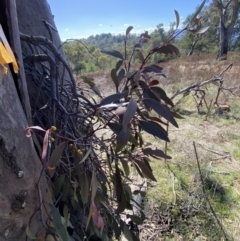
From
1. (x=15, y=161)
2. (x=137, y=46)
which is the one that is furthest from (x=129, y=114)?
(x=137, y=46)

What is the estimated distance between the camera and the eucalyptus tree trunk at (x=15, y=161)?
0.47m

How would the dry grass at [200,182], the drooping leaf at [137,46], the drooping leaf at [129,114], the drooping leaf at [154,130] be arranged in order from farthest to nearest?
the dry grass at [200,182] < the drooping leaf at [137,46] < the drooping leaf at [154,130] < the drooping leaf at [129,114]

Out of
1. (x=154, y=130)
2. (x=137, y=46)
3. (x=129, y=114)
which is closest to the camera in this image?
(x=129, y=114)

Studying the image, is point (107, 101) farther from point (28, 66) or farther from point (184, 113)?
point (184, 113)

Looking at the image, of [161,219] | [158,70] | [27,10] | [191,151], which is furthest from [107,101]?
[191,151]

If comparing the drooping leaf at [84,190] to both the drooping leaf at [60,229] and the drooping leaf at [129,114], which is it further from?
the drooping leaf at [129,114]

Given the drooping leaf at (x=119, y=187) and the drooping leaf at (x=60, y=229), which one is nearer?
the drooping leaf at (x=60, y=229)

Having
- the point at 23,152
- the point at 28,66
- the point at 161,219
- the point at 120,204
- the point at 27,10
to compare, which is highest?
the point at 27,10

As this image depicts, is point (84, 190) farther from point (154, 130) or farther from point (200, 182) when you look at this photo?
point (200, 182)

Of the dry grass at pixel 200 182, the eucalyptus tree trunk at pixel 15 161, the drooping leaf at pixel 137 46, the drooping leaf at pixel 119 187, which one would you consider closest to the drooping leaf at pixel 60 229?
the eucalyptus tree trunk at pixel 15 161

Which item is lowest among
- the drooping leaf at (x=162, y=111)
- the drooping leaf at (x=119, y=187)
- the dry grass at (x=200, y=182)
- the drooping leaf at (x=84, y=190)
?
the dry grass at (x=200, y=182)

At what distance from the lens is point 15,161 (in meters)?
0.49

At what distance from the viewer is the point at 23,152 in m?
0.52

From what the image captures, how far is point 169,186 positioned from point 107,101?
5.61 feet
